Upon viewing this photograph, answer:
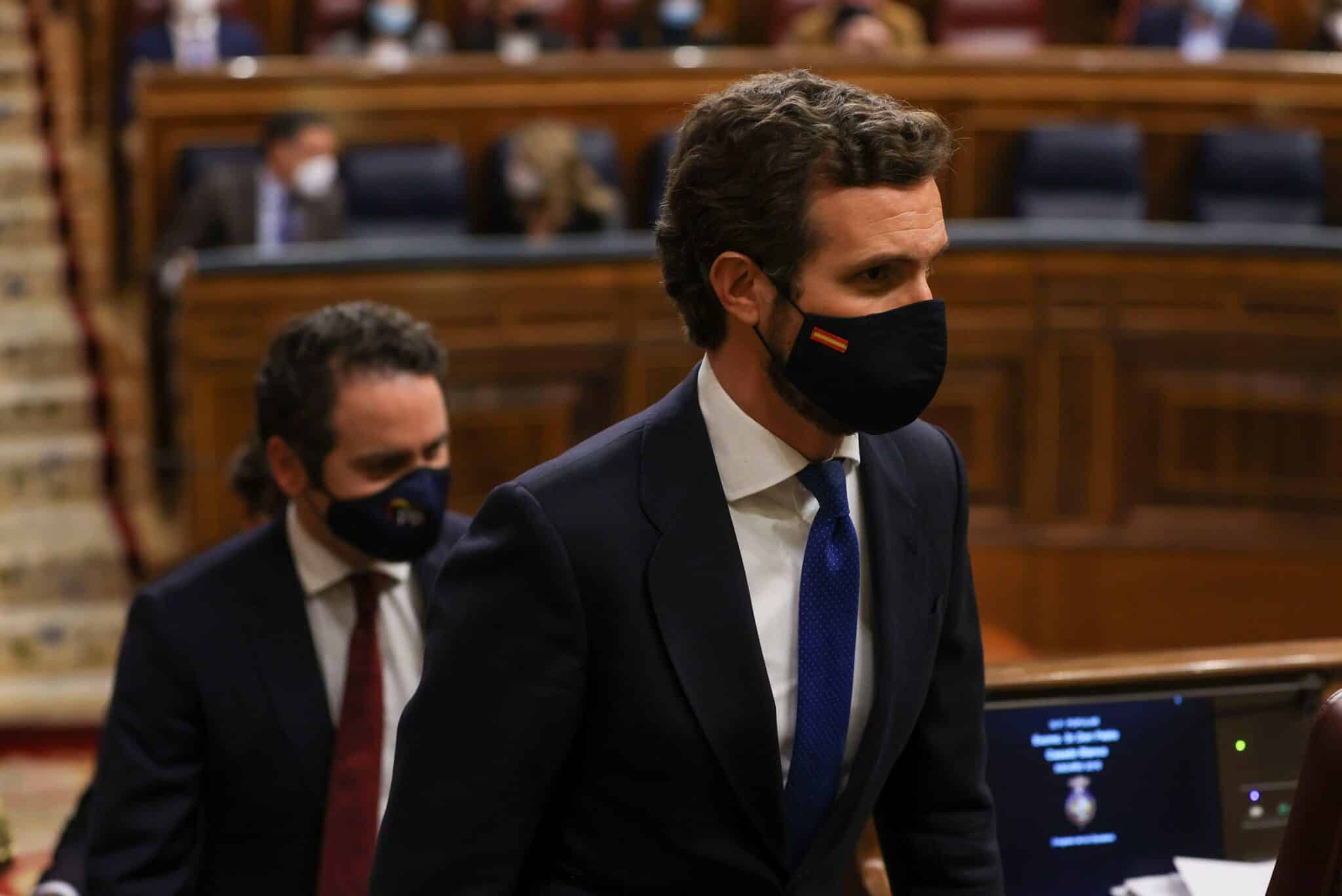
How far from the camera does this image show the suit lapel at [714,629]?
4.19 feet

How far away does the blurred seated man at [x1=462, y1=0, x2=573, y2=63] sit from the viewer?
19.6 feet

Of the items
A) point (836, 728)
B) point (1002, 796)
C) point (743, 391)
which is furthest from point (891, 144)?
point (1002, 796)

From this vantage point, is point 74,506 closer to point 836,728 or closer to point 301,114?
point 301,114

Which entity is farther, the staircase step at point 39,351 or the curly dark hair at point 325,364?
the staircase step at point 39,351

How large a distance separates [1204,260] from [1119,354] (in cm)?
33

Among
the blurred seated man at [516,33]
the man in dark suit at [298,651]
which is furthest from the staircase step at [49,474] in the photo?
the man in dark suit at [298,651]

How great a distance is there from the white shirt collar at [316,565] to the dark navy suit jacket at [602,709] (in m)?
0.62

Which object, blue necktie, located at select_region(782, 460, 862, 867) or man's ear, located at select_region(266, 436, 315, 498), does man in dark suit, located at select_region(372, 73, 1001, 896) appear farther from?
man's ear, located at select_region(266, 436, 315, 498)

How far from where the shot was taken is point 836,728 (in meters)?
1.33

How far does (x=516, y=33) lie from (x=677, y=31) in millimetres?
637

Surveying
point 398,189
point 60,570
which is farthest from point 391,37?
point 60,570

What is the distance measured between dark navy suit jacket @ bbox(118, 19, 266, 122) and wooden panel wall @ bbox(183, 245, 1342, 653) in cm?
194

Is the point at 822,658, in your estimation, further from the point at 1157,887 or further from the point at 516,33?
the point at 516,33

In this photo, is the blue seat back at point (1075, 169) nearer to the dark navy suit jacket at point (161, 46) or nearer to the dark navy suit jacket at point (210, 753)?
the dark navy suit jacket at point (161, 46)
